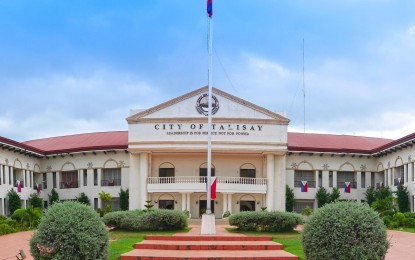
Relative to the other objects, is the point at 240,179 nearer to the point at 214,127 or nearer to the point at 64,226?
the point at 214,127

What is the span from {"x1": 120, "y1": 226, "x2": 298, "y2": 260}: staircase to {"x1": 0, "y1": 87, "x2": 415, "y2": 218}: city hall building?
16279mm

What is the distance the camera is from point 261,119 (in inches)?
1464

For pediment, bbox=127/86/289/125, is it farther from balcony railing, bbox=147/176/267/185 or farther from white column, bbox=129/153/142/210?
balcony railing, bbox=147/176/267/185

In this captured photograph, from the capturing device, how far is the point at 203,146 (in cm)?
3662

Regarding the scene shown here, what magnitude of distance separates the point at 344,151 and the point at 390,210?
9715mm

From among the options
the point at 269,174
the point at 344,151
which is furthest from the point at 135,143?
the point at 344,151

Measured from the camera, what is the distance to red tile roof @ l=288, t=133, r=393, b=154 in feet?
134

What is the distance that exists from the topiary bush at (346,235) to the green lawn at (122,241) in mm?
5505

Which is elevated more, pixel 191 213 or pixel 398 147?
pixel 398 147

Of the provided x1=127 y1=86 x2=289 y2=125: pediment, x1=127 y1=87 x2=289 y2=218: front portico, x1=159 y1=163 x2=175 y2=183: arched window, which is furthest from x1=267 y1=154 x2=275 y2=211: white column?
x1=159 y1=163 x2=175 y2=183: arched window

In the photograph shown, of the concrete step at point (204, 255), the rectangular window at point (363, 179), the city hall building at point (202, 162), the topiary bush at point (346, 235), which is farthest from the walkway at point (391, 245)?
the rectangular window at point (363, 179)

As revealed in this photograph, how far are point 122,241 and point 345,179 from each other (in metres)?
25.7

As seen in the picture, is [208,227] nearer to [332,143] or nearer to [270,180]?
[270,180]

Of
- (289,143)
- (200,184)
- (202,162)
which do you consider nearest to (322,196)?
(289,143)
